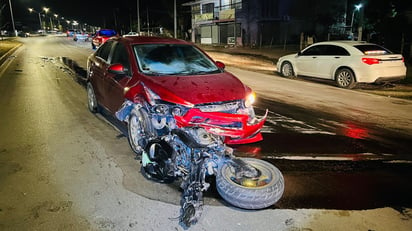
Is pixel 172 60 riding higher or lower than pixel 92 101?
higher

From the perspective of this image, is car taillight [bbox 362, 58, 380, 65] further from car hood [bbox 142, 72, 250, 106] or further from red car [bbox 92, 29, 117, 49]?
red car [bbox 92, 29, 117, 49]

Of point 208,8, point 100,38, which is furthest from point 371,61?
point 208,8

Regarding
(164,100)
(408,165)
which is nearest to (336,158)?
(408,165)

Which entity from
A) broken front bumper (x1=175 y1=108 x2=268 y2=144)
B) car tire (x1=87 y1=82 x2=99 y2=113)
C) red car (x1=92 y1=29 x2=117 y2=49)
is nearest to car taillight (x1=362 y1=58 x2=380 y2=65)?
broken front bumper (x1=175 y1=108 x2=268 y2=144)

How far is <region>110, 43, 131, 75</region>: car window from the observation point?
5.72 m

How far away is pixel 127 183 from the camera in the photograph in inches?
169

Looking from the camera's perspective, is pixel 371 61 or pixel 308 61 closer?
pixel 371 61

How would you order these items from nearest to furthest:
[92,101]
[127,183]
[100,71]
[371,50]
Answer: [127,183]
[100,71]
[92,101]
[371,50]

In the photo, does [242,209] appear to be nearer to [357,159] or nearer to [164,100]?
[164,100]

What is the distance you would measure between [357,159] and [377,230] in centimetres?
199

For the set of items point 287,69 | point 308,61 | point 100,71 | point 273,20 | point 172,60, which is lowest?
point 287,69

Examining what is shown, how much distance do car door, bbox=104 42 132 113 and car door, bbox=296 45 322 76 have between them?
8331mm

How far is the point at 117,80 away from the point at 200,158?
261cm

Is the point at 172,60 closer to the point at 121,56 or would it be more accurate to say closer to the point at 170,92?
the point at 121,56
